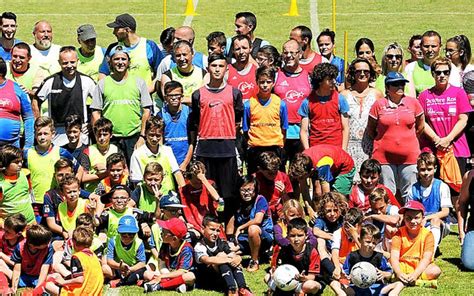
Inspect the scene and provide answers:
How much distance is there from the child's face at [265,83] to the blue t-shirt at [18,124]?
2.88m

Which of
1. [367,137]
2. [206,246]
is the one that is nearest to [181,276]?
[206,246]

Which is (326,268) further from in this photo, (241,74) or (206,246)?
(241,74)

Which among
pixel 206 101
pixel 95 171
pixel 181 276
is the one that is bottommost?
pixel 181 276

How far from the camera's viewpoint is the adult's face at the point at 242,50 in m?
14.2

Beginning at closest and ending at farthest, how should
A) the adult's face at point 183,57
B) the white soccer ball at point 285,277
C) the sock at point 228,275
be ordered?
the white soccer ball at point 285,277 → the sock at point 228,275 → the adult's face at point 183,57

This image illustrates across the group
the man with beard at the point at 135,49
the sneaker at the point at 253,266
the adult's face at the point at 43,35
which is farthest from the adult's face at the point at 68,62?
the sneaker at the point at 253,266

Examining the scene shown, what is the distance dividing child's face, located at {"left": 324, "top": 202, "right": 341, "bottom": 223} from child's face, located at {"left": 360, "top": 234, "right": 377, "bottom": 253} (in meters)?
0.95

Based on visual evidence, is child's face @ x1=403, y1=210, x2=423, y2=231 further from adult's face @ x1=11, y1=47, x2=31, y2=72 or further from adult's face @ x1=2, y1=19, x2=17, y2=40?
adult's face @ x1=2, y1=19, x2=17, y2=40

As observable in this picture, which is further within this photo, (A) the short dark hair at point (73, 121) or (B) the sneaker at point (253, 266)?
(A) the short dark hair at point (73, 121)

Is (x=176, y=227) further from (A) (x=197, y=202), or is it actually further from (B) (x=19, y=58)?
(B) (x=19, y=58)

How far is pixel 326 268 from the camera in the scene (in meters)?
11.9

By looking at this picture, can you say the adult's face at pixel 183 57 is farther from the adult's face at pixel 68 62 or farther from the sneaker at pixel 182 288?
the sneaker at pixel 182 288

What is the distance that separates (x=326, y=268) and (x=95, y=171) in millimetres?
3274

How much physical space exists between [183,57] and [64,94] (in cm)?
160
